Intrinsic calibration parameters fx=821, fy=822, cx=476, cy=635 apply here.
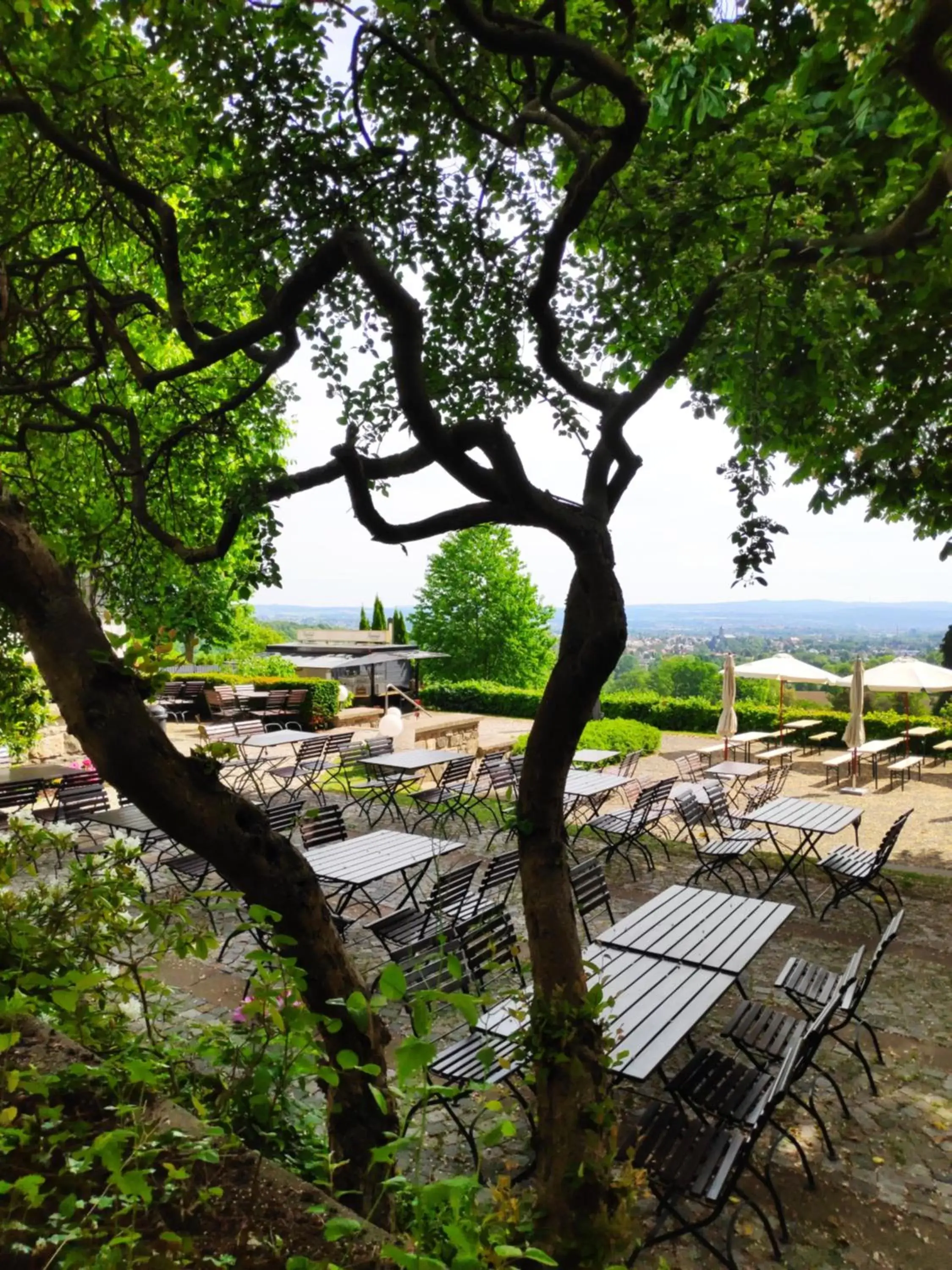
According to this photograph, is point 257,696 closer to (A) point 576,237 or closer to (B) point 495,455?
(A) point 576,237

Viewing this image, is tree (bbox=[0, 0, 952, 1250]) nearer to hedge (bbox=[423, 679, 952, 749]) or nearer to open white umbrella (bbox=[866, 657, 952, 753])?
open white umbrella (bbox=[866, 657, 952, 753])

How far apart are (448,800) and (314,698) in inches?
461

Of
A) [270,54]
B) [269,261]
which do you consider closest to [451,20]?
[270,54]

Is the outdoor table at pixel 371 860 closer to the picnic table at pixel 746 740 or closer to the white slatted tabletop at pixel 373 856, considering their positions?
the white slatted tabletop at pixel 373 856

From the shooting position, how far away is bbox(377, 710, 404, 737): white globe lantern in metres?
13.8

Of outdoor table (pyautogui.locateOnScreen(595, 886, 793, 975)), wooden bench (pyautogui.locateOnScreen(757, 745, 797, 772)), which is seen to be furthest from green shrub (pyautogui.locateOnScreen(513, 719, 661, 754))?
outdoor table (pyautogui.locateOnScreen(595, 886, 793, 975))

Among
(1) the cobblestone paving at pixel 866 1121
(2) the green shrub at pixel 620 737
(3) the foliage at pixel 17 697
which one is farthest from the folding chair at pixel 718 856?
(2) the green shrub at pixel 620 737

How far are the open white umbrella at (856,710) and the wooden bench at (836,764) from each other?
55cm

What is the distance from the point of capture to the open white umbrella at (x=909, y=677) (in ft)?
52.6

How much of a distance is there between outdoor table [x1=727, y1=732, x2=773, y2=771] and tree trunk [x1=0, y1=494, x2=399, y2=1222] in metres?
15.6

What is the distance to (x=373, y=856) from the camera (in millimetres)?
7473

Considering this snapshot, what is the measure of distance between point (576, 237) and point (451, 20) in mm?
1811

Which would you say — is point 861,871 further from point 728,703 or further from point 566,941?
point 728,703

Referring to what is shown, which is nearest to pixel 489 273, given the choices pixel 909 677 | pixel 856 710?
pixel 856 710
